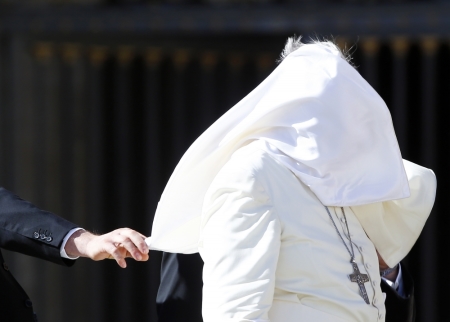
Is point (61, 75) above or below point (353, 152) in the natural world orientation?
above

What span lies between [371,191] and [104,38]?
2729 millimetres

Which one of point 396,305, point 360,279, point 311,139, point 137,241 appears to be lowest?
point 396,305

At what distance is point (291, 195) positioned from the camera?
1.89m

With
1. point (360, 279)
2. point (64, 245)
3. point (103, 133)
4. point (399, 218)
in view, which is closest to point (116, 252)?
point (64, 245)

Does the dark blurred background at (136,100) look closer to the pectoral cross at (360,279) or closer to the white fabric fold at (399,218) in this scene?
the white fabric fold at (399,218)

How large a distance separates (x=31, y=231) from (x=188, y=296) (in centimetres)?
51

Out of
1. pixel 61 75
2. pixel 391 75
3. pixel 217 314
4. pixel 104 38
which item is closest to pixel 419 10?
pixel 391 75

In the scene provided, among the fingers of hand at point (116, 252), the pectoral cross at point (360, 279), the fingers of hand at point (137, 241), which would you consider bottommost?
the pectoral cross at point (360, 279)

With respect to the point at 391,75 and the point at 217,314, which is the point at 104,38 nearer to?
the point at 391,75

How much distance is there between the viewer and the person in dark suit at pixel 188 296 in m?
2.30

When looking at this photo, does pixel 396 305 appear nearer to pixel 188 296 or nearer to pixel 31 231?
pixel 188 296

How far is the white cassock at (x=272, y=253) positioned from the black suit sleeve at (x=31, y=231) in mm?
508

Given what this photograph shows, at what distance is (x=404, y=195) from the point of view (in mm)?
2080

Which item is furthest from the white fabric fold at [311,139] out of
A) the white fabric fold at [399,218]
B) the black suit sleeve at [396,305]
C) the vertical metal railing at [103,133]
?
the vertical metal railing at [103,133]
